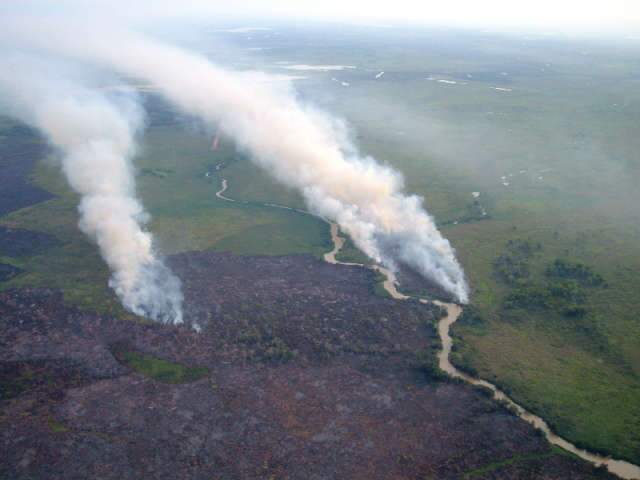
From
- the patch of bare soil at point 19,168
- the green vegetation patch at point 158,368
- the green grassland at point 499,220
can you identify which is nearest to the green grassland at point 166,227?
the green grassland at point 499,220

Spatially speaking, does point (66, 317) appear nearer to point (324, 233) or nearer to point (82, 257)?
point (82, 257)

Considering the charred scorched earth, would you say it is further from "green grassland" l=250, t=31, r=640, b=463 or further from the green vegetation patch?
"green grassland" l=250, t=31, r=640, b=463

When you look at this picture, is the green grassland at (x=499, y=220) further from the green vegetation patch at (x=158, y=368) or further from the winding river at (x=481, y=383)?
the green vegetation patch at (x=158, y=368)

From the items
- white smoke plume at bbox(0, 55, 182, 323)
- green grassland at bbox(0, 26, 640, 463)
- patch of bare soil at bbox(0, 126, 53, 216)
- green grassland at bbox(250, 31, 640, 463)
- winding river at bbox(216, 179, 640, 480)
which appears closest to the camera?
winding river at bbox(216, 179, 640, 480)

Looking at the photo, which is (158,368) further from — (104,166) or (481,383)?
(104,166)

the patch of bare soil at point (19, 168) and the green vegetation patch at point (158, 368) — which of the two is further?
the patch of bare soil at point (19, 168)

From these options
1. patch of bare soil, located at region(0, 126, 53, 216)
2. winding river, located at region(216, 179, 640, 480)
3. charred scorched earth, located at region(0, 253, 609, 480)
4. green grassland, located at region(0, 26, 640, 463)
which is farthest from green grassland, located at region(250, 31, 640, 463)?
patch of bare soil, located at region(0, 126, 53, 216)
